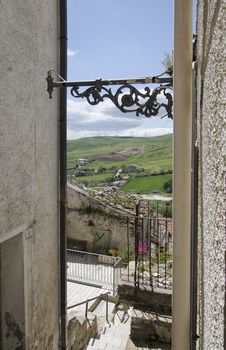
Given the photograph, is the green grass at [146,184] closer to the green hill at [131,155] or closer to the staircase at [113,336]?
the green hill at [131,155]

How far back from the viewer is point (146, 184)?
23266 millimetres

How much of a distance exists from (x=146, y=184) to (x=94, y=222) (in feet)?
25.3

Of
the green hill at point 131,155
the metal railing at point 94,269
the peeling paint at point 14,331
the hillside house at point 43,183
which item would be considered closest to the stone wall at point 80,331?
the hillside house at point 43,183

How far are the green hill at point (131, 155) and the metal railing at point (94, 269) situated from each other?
30.7ft

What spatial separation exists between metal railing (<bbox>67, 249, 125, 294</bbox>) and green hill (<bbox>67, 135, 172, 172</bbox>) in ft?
30.7

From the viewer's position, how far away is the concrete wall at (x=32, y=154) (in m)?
3.08

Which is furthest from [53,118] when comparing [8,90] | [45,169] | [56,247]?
[56,247]

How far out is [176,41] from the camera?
1906 mm

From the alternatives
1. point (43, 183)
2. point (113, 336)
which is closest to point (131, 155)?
point (113, 336)

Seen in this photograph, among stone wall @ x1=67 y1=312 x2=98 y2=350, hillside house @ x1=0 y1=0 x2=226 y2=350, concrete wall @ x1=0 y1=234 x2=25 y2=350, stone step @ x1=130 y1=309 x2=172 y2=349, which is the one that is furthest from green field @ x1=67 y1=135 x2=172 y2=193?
concrete wall @ x1=0 y1=234 x2=25 y2=350

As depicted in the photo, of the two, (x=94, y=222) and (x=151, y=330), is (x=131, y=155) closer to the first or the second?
(x=94, y=222)

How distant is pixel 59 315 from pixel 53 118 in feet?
10.2

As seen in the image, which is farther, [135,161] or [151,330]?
[135,161]

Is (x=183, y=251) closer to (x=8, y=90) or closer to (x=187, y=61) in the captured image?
(x=187, y=61)
